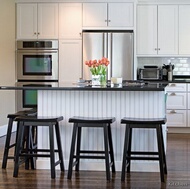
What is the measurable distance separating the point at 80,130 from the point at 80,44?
3.25 meters

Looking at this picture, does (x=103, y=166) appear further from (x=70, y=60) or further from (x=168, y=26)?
(x=168, y=26)

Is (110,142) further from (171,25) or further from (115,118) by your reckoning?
(171,25)

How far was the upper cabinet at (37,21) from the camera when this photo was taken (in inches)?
288

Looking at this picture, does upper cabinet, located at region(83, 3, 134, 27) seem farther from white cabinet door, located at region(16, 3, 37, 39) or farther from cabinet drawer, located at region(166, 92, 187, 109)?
cabinet drawer, located at region(166, 92, 187, 109)

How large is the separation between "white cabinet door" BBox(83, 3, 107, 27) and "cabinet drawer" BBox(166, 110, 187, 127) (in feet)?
6.41

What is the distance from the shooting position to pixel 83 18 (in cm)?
729

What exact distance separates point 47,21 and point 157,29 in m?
1.99

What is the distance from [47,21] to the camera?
7.34 m

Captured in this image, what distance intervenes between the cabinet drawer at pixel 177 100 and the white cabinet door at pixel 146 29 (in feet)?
3.06

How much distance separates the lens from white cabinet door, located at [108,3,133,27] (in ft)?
23.7

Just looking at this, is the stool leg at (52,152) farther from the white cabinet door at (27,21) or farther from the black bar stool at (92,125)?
the white cabinet door at (27,21)

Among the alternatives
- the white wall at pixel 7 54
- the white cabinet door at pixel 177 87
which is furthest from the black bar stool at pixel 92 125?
the white cabinet door at pixel 177 87

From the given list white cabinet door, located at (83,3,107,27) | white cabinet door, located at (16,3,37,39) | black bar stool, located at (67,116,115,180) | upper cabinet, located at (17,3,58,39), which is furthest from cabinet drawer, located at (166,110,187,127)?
black bar stool, located at (67,116,115,180)

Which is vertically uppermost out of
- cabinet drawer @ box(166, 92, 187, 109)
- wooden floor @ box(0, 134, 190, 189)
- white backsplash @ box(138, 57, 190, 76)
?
white backsplash @ box(138, 57, 190, 76)
